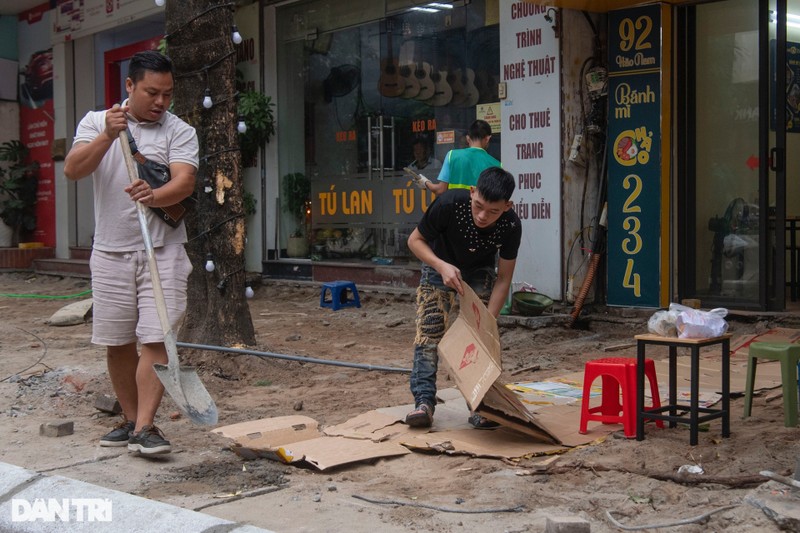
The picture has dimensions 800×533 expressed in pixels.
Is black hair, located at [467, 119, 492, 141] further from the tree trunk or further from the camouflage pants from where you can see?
the camouflage pants

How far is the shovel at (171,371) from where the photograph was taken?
4.35m

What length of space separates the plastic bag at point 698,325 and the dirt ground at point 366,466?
1.75 ft

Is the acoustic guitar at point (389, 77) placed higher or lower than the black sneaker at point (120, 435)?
higher

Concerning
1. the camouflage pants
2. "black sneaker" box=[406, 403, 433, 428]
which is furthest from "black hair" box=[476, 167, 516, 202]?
"black sneaker" box=[406, 403, 433, 428]

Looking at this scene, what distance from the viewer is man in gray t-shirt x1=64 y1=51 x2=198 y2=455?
4566 millimetres

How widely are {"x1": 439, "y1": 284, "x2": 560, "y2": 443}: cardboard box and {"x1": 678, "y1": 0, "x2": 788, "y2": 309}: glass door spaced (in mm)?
4413

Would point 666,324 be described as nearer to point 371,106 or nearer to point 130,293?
point 130,293

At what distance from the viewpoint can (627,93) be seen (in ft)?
29.0

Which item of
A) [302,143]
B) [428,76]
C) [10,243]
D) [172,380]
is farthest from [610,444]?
[10,243]

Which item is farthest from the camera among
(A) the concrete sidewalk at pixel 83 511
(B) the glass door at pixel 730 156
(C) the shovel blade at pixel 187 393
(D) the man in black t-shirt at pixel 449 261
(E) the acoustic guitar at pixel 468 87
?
(E) the acoustic guitar at pixel 468 87

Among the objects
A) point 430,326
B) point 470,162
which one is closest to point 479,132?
point 470,162

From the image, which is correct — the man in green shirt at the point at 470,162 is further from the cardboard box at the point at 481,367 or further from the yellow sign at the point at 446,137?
the cardboard box at the point at 481,367

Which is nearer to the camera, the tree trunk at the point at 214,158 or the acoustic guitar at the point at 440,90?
the tree trunk at the point at 214,158

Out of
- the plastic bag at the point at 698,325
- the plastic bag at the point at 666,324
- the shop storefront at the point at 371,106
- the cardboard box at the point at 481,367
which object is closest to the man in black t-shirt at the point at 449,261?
the cardboard box at the point at 481,367
